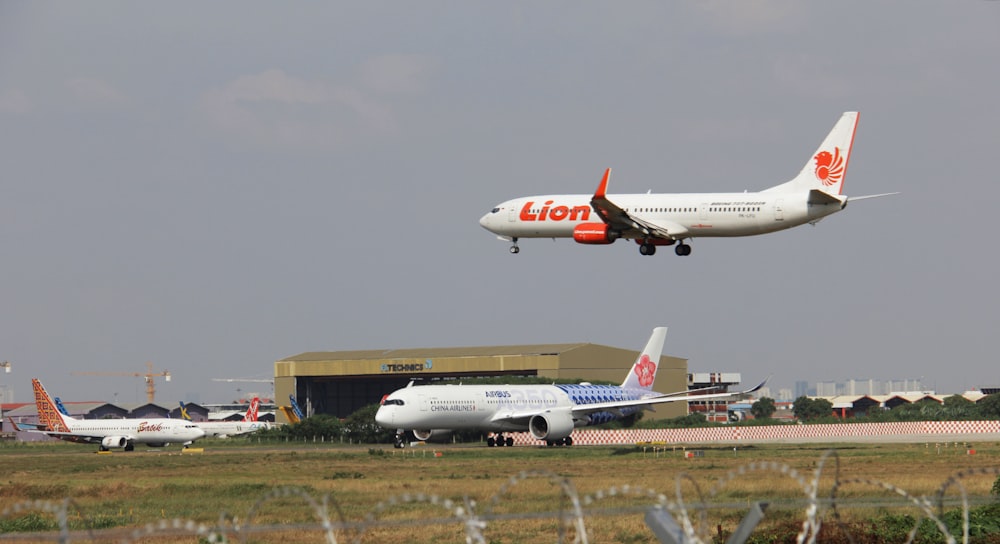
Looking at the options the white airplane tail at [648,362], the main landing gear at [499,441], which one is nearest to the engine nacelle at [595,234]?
the main landing gear at [499,441]

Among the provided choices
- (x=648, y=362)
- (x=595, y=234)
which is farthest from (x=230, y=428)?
(x=595, y=234)

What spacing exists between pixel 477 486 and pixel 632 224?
23.7m

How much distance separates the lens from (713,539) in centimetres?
2083

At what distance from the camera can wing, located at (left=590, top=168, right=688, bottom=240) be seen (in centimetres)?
5441

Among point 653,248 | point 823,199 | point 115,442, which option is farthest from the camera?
point 115,442

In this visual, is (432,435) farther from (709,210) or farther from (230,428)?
(230,428)

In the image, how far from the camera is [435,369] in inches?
4847

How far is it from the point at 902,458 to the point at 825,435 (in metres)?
29.5

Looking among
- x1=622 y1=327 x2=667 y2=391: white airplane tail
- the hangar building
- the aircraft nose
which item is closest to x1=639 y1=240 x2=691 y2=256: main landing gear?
the aircraft nose

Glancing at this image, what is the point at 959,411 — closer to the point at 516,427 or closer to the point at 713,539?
the point at 516,427

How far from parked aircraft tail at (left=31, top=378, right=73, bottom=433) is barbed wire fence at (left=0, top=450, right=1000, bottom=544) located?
44.4 meters

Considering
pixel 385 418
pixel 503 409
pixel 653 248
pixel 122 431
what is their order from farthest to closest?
1. pixel 122 431
2. pixel 503 409
3. pixel 385 418
4. pixel 653 248

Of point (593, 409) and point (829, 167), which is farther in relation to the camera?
point (593, 409)

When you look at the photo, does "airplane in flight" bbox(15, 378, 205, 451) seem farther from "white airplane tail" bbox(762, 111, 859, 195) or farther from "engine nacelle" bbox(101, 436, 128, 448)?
"white airplane tail" bbox(762, 111, 859, 195)
